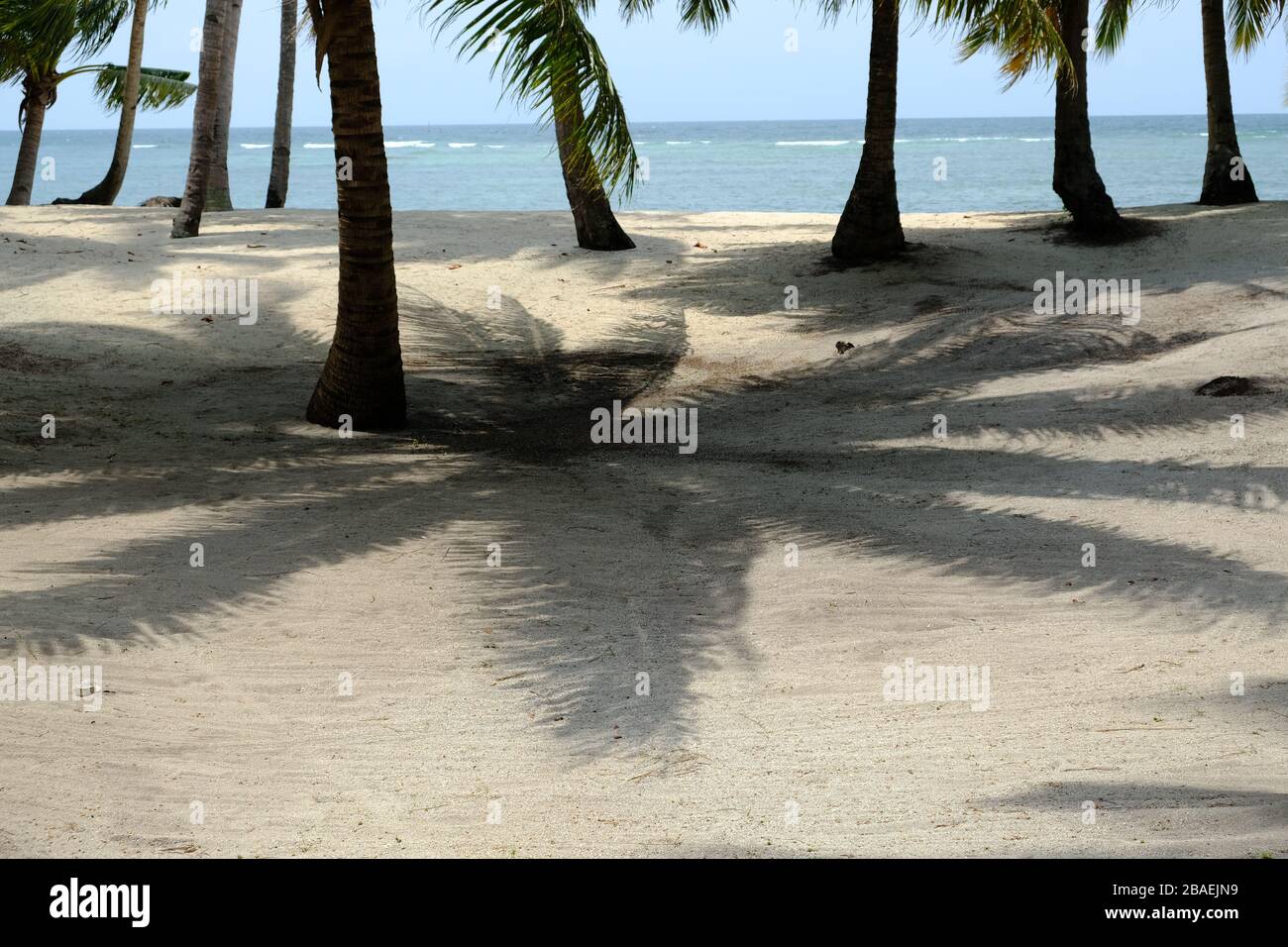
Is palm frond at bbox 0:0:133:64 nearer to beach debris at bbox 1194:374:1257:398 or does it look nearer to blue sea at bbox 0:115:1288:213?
blue sea at bbox 0:115:1288:213

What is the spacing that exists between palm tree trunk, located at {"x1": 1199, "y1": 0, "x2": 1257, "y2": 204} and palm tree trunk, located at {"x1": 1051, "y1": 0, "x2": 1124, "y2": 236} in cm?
280

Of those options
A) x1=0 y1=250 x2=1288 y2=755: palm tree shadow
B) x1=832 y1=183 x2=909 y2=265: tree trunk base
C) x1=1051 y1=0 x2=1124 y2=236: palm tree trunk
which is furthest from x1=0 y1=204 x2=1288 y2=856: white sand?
x1=1051 y1=0 x2=1124 y2=236: palm tree trunk

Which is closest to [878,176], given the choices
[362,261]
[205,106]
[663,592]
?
Result: [362,261]

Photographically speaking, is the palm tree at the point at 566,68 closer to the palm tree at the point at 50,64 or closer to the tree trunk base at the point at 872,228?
the tree trunk base at the point at 872,228

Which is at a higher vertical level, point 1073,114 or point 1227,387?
point 1073,114

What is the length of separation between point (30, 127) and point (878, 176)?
665 inches

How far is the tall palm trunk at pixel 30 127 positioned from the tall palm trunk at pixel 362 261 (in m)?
16.7

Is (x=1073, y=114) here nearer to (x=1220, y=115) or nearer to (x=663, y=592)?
(x=1220, y=115)

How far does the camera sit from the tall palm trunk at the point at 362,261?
30.2 ft

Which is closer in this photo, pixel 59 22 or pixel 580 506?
pixel 580 506

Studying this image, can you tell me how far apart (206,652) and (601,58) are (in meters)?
4.69

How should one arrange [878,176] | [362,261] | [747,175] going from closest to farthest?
1. [362,261]
2. [878,176]
3. [747,175]

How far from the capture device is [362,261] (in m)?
9.51

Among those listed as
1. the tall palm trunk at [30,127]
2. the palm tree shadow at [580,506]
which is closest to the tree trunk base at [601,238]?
the palm tree shadow at [580,506]
